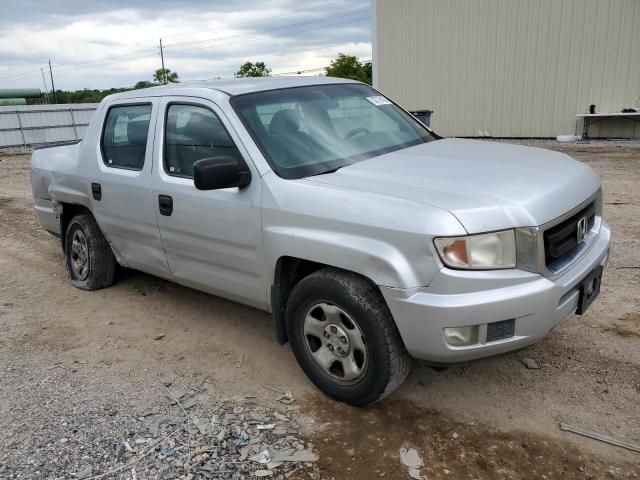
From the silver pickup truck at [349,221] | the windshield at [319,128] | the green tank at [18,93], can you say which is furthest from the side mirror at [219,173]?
the green tank at [18,93]

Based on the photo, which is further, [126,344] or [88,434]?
[126,344]

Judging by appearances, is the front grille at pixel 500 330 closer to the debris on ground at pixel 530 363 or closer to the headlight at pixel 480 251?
the headlight at pixel 480 251

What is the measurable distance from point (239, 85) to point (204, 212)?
39.2 inches

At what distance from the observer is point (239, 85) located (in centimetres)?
408

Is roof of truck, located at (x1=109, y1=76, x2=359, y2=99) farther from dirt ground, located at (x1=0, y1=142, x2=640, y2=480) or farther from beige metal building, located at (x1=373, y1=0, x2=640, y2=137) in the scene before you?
beige metal building, located at (x1=373, y1=0, x2=640, y2=137)

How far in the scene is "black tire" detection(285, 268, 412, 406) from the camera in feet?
9.71

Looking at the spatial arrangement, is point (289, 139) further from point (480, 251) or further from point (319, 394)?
point (319, 394)

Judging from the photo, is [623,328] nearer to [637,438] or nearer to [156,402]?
[637,438]

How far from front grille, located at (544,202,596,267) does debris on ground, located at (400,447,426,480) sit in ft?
3.84

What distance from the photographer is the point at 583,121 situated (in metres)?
14.6

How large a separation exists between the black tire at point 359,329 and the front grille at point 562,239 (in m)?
0.87

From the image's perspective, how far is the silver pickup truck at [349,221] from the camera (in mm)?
2736

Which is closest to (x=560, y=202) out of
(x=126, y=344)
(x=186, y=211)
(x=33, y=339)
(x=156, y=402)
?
(x=186, y=211)

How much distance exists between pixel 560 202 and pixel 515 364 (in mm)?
1240
